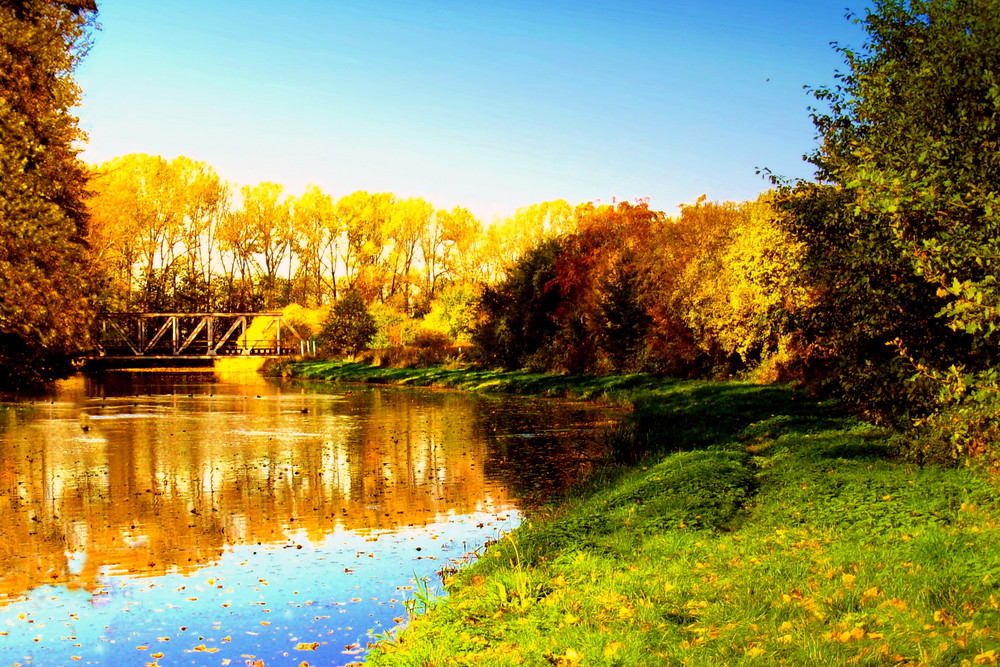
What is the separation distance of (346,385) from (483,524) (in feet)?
139

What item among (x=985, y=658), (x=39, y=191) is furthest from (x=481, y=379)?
(x=985, y=658)

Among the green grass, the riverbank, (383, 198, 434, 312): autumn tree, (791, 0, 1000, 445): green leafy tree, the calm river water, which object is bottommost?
the calm river water

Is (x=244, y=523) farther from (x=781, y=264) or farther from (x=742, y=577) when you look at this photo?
(x=781, y=264)

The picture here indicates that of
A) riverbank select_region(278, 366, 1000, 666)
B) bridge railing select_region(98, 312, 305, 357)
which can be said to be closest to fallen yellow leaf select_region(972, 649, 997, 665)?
riverbank select_region(278, 366, 1000, 666)

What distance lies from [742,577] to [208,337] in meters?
84.0

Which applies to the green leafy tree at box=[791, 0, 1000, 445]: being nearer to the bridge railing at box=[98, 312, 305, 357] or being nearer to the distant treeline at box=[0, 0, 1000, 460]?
the distant treeline at box=[0, 0, 1000, 460]

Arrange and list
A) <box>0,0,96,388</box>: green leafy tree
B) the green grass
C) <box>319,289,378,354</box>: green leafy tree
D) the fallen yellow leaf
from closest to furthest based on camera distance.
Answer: the fallen yellow leaf → <box>0,0,96,388</box>: green leafy tree → the green grass → <box>319,289,378,354</box>: green leafy tree

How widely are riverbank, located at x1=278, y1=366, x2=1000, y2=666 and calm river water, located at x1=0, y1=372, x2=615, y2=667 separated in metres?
1.34

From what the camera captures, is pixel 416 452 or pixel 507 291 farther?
pixel 507 291

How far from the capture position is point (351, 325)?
2803 inches

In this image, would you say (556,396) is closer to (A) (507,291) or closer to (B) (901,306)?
(A) (507,291)

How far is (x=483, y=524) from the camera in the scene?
14656mm

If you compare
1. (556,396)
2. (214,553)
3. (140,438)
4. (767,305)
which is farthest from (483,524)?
(556,396)

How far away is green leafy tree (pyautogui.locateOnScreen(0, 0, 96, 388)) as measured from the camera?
21.2 metres
